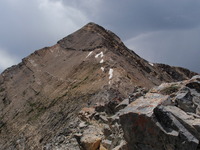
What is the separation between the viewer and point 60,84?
108ft

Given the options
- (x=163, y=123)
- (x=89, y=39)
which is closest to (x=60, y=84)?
(x=89, y=39)

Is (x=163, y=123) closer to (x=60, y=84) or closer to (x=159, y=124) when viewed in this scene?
(x=159, y=124)

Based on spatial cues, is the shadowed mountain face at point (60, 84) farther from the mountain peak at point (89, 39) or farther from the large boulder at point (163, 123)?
the large boulder at point (163, 123)

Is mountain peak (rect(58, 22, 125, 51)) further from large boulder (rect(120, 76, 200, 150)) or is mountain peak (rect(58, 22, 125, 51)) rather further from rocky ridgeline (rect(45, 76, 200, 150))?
large boulder (rect(120, 76, 200, 150))

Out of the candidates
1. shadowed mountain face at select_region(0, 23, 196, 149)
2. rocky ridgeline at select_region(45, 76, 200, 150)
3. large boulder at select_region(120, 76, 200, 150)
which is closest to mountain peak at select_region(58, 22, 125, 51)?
shadowed mountain face at select_region(0, 23, 196, 149)

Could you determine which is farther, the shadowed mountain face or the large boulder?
the shadowed mountain face

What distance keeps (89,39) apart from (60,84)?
33.0ft

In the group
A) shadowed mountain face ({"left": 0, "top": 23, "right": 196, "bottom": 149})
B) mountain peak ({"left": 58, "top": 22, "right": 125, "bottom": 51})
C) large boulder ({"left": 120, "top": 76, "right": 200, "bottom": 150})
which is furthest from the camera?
mountain peak ({"left": 58, "top": 22, "right": 125, "bottom": 51})

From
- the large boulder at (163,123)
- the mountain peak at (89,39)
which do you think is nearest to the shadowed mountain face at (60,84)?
the mountain peak at (89,39)

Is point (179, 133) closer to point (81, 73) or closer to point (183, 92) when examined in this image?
point (183, 92)

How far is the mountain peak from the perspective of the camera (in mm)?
37941

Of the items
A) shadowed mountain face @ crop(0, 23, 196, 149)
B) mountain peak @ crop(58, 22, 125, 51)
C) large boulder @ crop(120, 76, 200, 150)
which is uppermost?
→ mountain peak @ crop(58, 22, 125, 51)

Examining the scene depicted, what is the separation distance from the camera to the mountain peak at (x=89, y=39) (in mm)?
37941

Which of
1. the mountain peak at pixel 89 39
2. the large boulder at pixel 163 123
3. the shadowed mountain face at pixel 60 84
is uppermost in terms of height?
the mountain peak at pixel 89 39
